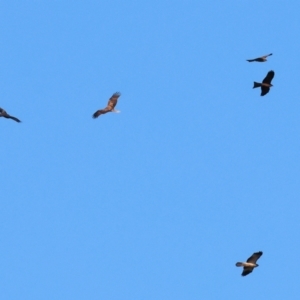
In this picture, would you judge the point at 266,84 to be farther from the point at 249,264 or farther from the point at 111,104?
the point at 249,264

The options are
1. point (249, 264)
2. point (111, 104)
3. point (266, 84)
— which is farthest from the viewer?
point (111, 104)

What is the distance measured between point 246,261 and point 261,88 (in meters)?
7.56

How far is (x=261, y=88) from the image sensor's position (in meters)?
44.8

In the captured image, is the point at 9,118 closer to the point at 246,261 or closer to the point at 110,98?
the point at 110,98

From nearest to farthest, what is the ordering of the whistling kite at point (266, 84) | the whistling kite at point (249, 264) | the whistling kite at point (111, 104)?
1. the whistling kite at point (249, 264)
2. the whistling kite at point (266, 84)
3. the whistling kite at point (111, 104)

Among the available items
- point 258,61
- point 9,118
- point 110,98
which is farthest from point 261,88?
point 9,118

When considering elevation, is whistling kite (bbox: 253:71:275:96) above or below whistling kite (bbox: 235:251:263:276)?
above

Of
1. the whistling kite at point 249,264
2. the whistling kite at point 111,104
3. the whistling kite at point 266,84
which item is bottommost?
the whistling kite at point 249,264

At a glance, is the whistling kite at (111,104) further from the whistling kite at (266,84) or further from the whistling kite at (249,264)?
the whistling kite at (249,264)

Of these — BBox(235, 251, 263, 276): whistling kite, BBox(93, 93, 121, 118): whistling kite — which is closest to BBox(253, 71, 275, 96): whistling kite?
BBox(93, 93, 121, 118): whistling kite

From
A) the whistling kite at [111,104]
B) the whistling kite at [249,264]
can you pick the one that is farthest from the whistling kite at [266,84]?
the whistling kite at [249,264]

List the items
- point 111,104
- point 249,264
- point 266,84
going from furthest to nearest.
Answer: point 111,104 < point 266,84 < point 249,264

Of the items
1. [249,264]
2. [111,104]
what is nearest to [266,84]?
[111,104]

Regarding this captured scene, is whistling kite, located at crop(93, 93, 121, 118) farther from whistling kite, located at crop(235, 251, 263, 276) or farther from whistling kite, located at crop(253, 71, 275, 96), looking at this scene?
whistling kite, located at crop(235, 251, 263, 276)
